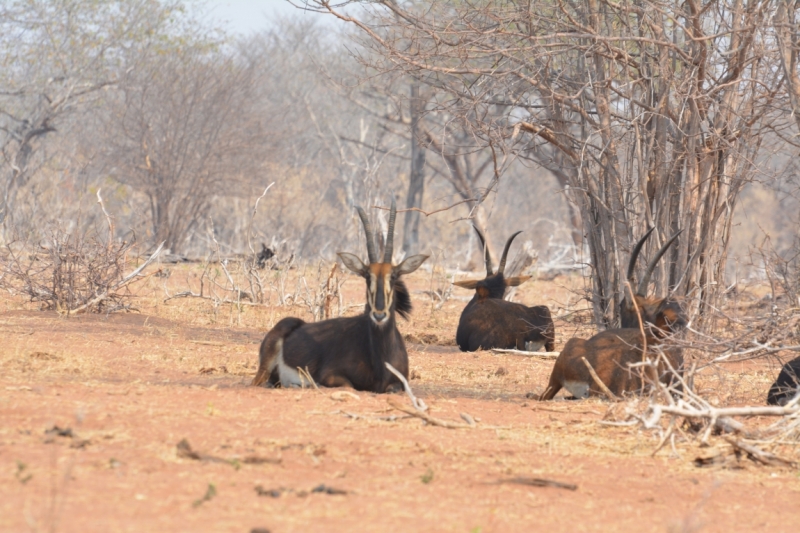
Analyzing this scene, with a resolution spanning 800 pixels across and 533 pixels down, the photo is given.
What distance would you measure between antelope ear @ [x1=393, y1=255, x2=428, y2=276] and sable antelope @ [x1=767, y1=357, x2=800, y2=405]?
2.93 m

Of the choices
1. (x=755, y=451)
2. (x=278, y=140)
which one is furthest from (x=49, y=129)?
(x=755, y=451)

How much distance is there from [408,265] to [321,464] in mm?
3371

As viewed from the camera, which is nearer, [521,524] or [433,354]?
[521,524]

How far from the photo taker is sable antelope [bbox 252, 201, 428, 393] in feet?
24.9

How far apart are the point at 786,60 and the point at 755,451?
3580mm

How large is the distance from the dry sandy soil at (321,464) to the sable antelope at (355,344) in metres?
0.31

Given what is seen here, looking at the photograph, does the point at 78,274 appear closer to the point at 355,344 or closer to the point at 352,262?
the point at 352,262

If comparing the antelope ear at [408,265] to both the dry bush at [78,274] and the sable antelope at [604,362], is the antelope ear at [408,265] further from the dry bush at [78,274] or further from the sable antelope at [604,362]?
the dry bush at [78,274]

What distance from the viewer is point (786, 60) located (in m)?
7.71

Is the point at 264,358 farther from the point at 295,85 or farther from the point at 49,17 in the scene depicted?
the point at 295,85

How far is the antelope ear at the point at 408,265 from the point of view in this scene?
25.8 ft

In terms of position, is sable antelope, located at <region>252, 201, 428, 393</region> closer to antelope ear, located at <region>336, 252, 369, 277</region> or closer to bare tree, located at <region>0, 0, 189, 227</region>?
antelope ear, located at <region>336, 252, 369, 277</region>

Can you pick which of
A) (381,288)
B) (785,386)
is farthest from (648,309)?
(381,288)

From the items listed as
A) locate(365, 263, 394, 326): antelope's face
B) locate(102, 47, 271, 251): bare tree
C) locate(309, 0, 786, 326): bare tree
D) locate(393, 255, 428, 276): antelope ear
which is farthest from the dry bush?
locate(102, 47, 271, 251): bare tree
